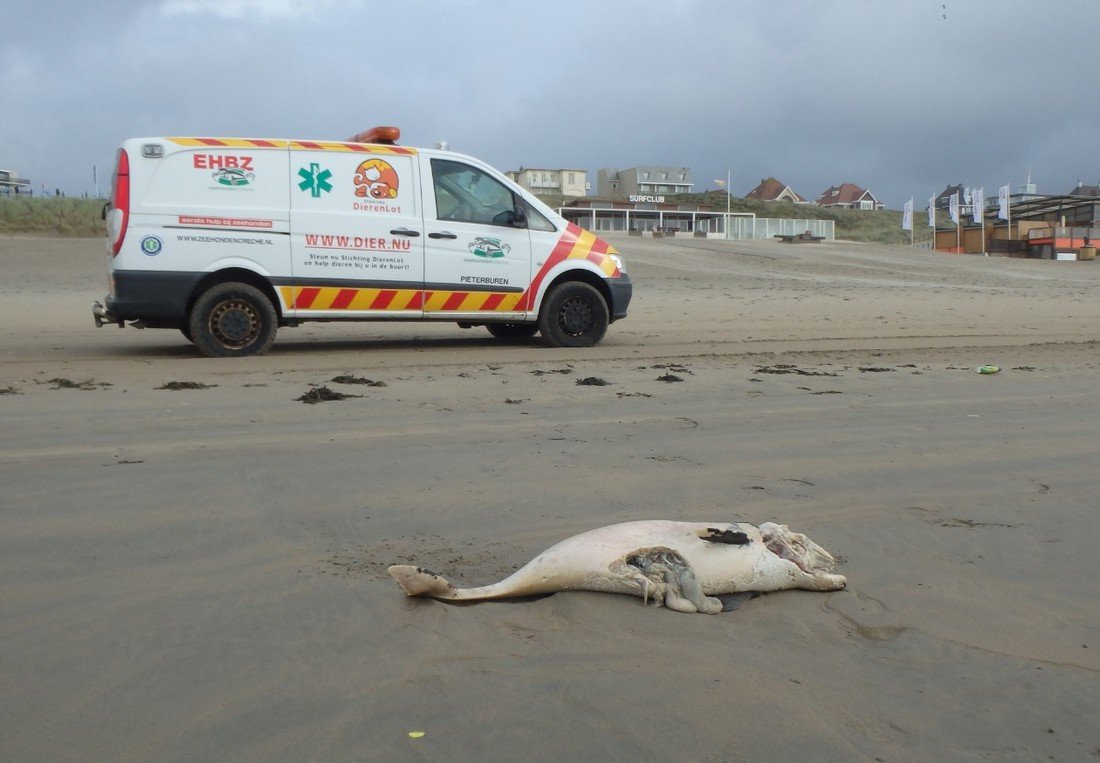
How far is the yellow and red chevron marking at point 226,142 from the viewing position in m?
9.00

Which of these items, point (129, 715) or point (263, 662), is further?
point (263, 662)

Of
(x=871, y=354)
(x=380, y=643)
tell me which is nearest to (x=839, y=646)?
(x=380, y=643)

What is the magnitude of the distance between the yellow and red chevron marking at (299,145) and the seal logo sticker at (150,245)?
0.83m

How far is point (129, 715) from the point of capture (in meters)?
2.51

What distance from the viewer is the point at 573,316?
1055 centimetres

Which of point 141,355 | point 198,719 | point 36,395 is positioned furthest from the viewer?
point 141,355

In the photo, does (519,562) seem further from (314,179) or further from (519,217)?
(519,217)

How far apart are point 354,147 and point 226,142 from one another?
1.11 metres

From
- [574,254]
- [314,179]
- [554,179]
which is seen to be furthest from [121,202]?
[554,179]

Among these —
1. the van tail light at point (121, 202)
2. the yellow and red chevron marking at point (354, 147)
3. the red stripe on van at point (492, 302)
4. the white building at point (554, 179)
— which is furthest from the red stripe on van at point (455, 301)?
the white building at point (554, 179)

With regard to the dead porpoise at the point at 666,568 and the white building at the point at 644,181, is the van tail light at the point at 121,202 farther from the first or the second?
the white building at the point at 644,181

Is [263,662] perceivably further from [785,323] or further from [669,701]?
[785,323]

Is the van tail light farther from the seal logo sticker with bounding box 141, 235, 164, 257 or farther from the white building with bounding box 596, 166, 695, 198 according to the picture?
the white building with bounding box 596, 166, 695, 198

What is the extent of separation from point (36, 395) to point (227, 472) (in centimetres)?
274
